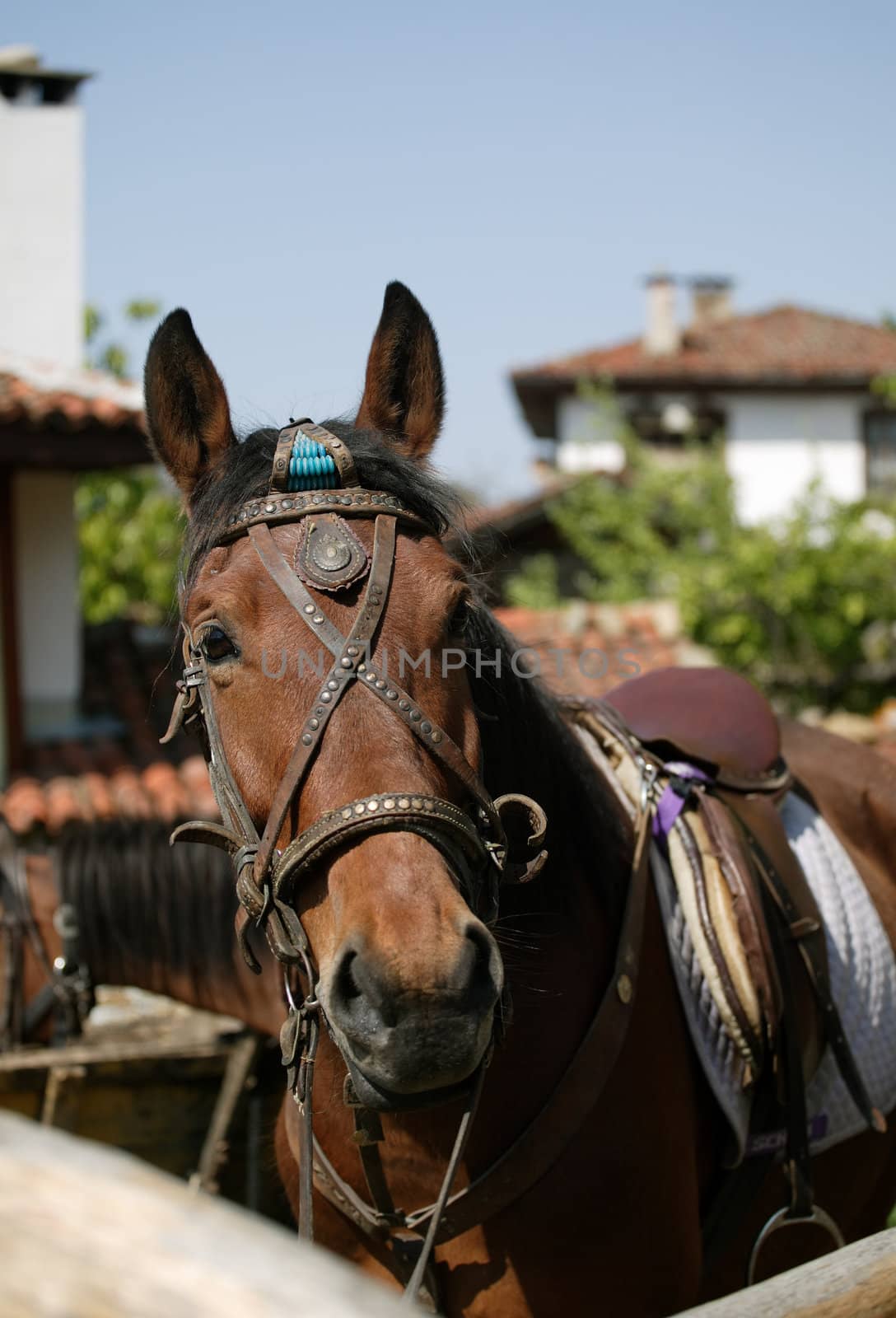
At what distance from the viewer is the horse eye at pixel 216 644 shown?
1.91 metres

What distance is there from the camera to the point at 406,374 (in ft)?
7.73

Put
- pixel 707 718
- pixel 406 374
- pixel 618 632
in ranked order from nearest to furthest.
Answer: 1. pixel 406 374
2. pixel 707 718
3. pixel 618 632

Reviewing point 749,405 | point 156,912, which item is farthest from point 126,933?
point 749,405

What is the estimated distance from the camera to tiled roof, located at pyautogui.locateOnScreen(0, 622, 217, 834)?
22.2ft

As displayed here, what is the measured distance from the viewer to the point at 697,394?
84.2ft

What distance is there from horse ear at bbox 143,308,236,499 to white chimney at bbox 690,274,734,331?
99.4 feet

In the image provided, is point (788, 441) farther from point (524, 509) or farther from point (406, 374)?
point (406, 374)

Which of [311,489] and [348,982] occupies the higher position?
[311,489]

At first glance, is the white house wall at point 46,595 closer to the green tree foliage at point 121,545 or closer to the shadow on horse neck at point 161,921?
the shadow on horse neck at point 161,921

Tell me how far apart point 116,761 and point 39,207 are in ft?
19.5

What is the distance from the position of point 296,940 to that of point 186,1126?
2.75 meters

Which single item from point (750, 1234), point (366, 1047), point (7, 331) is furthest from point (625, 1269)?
point (7, 331)

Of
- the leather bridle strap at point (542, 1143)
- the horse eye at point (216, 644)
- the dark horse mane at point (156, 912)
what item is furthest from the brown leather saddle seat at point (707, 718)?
the dark horse mane at point (156, 912)

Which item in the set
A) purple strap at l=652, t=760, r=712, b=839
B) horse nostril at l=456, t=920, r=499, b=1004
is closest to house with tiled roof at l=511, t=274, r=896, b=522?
purple strap at l=652, t=760, r=712, b=839
